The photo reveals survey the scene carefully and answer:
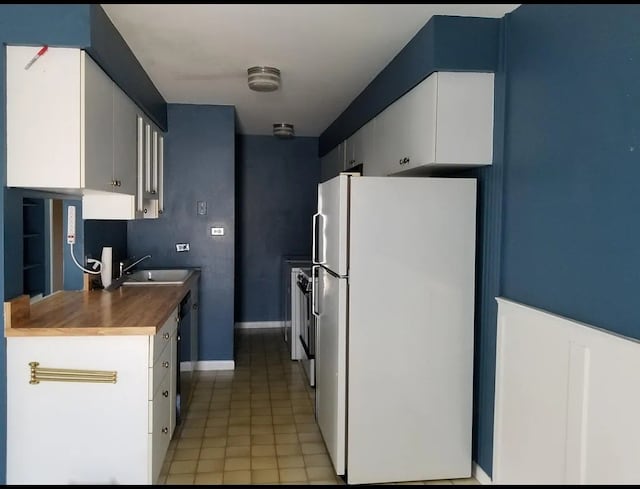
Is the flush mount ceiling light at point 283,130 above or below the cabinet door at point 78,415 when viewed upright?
above

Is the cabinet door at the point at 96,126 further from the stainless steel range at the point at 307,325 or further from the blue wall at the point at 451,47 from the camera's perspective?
the stainless steel range at the point at 307,325

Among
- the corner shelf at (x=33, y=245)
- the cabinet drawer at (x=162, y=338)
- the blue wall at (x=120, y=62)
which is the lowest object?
the cabinet drawer at (x=162, y=338)

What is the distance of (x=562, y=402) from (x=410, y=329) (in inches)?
31.6

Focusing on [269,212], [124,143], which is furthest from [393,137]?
[269,212]

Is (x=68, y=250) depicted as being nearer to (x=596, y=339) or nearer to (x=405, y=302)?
(x=405, y=302)

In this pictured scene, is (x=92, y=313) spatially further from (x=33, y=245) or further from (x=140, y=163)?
(x=140, y=163)

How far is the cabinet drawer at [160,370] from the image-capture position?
217 cm

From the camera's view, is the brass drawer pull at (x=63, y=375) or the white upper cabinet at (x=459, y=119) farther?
the white upper cabinet at (x=459, y=119)

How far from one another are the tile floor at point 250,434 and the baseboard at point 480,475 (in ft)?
0.16

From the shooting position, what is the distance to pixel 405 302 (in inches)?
98.0

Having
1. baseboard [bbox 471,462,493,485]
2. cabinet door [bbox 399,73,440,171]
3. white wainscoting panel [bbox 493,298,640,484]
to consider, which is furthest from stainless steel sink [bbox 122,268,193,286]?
white wainscoting panel [bbox 493,298,640,484]

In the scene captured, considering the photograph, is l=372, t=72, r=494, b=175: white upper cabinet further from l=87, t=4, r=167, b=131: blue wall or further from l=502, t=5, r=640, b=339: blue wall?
l=87, t=4, r=167, b=131: blue wall

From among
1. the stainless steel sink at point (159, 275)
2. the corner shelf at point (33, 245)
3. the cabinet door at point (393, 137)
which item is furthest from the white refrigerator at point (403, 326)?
the stainless steel sink at point (159, 275)

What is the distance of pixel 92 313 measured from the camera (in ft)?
7.97
